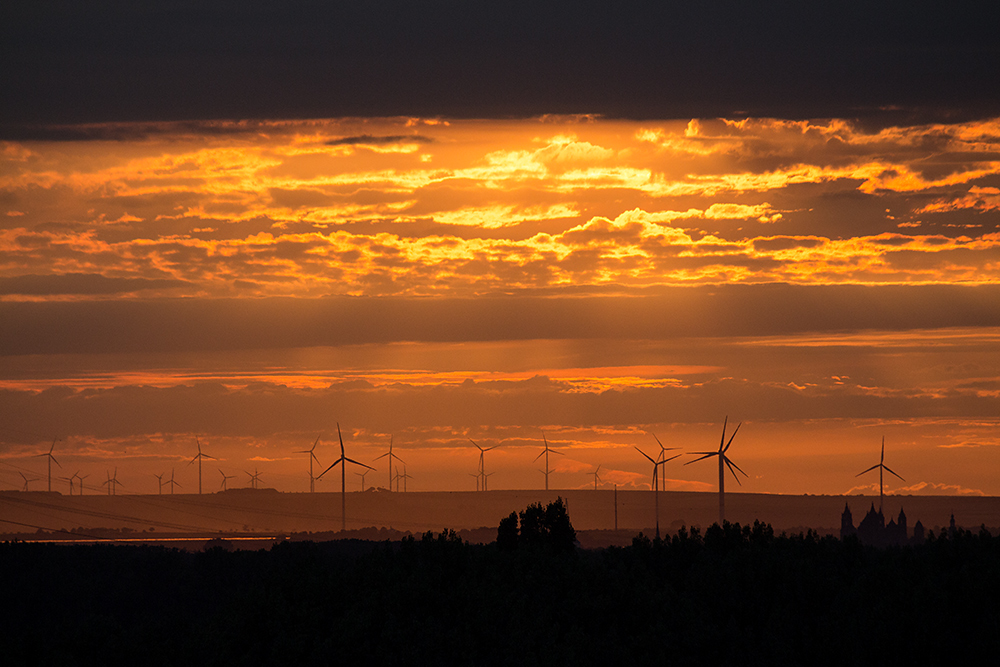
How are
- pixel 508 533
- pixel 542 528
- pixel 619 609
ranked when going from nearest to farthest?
pixel 619 609 → pixel 508 533 → pixel 542 528

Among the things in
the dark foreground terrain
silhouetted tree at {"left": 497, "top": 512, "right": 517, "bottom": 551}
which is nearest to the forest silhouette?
the dark foreground terrain

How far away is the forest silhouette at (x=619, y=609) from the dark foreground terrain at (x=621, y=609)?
16 cm

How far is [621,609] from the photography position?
378 ft

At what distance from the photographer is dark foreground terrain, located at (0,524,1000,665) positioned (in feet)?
328

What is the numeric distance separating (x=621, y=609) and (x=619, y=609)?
0.20 metres

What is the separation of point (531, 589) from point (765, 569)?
23.8m

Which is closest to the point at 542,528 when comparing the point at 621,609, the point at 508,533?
the point at 508,533

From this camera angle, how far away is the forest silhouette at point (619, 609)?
100 m

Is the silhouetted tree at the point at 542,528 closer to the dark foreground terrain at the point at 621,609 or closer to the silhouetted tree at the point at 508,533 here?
the silhouetted tree at the point at 508,533

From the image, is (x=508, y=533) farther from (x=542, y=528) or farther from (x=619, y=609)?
(x=619, y=609)

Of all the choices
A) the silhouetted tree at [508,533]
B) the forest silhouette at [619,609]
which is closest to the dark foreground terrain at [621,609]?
the forest silhouette at [619,609]

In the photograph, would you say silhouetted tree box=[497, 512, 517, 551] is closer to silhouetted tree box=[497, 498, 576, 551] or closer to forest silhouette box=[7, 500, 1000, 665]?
silhouetted tree box=[497, 498, 576, 551]

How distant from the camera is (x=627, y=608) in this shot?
11475 cm

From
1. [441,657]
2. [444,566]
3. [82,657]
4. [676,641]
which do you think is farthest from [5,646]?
[676,641]
